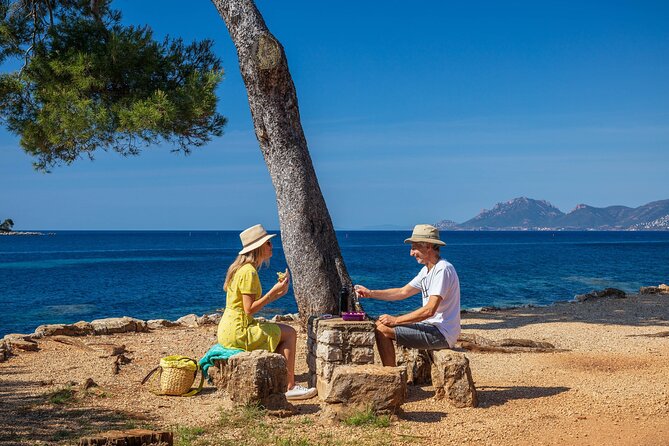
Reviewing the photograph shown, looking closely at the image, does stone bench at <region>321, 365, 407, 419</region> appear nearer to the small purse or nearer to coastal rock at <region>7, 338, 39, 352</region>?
the small purse

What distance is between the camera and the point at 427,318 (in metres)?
6.80

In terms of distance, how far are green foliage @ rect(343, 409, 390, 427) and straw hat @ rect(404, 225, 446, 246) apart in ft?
5.66

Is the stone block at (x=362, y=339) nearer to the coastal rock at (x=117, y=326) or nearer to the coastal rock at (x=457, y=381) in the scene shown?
the coastal rock at (x=457, y=381)

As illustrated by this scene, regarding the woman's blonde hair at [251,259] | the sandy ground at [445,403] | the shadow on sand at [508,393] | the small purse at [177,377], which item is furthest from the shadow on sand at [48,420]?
the shadow on sand at [508,393]

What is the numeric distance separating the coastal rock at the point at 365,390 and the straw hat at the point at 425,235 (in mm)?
1367

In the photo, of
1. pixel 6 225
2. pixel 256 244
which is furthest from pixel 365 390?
pixel 6 225

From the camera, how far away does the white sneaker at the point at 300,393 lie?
7.04 meters

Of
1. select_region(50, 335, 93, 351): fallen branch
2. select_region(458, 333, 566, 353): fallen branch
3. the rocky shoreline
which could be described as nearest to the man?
the rocky shoreline

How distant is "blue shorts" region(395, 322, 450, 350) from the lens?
6816 millimetres

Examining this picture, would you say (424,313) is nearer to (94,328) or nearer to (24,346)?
(24,346)

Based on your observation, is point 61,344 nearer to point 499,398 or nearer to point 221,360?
point 221,360

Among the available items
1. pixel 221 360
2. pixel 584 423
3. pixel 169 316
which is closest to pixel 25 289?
pixel 169 316

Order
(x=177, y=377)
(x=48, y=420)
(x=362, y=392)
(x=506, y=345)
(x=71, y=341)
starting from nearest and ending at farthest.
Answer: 1. (x=362, y=392)
2. (x=48, y=420)
3. (x=177, y=377)
4. (x=506, y=345)
5. (x=71, y=341)

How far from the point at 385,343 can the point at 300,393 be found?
3.28 feet
